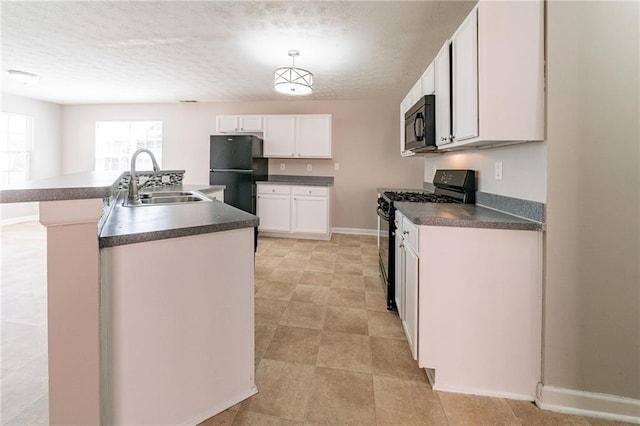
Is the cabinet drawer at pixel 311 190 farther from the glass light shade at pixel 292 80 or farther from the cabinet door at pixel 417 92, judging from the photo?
the cabinet door at pixel 417 92

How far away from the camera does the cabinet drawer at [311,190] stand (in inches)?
190

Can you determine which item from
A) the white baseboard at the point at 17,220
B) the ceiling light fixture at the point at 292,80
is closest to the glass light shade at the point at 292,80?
the ceiling light fixture at the point at 292,80

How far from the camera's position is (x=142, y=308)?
117cm

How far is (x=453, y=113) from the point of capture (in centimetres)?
185

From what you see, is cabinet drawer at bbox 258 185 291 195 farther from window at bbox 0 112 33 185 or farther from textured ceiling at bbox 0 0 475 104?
window at bbox 0 112 33 185

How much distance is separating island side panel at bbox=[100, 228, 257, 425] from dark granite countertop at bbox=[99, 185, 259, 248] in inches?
1.3

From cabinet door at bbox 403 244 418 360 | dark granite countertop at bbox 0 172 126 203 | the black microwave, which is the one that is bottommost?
cabinet door at bbox 403 244 418 360

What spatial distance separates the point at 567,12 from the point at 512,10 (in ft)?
0.74

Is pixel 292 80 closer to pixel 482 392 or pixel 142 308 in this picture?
pixel 142 308

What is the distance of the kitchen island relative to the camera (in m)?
1.00

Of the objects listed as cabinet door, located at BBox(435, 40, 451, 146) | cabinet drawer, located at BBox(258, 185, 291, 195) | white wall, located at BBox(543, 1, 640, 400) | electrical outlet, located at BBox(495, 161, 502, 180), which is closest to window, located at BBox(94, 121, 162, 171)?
cabinet drawer, located at BBox(258, 185, 291, 195)

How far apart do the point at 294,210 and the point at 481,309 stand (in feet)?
12.0

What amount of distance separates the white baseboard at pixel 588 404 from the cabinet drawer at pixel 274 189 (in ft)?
13.3

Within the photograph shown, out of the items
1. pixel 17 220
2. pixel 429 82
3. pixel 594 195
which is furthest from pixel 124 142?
pixel 594 195
